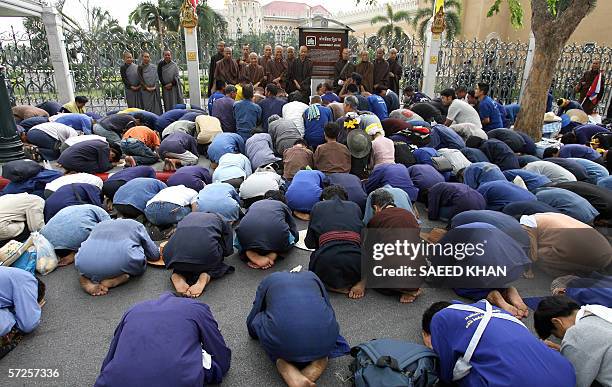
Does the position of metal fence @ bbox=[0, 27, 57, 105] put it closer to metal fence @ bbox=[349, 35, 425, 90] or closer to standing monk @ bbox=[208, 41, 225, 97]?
standing monk @ bbox=[208, 41, 225, 97]

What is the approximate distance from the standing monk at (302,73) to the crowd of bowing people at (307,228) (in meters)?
2.73

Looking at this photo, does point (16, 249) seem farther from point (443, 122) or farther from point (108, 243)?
point (443, 122)

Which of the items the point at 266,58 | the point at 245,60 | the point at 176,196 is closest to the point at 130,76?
the point at 245,60

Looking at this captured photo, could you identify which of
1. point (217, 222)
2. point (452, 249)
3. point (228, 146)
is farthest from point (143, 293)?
point (228, 146)

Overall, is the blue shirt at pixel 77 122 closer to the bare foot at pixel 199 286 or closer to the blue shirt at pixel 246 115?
the blue shirt at pixel 246 115

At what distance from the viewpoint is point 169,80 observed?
934 centimetres

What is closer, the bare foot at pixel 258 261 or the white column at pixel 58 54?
the bare foot at pixel 258 261

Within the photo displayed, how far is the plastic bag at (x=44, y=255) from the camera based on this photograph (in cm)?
338

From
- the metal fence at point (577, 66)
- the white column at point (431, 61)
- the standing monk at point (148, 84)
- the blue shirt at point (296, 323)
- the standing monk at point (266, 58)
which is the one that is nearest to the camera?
the blue shirt at point (296, 323)

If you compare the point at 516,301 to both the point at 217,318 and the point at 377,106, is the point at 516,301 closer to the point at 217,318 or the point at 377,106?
the point at 217,318

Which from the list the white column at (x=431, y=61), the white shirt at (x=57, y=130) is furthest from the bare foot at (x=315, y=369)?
the white column at (x=431, y=61)

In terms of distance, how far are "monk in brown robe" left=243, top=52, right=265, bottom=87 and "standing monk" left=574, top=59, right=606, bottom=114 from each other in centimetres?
881

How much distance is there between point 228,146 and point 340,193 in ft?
9.40

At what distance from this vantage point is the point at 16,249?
315 centimetres
